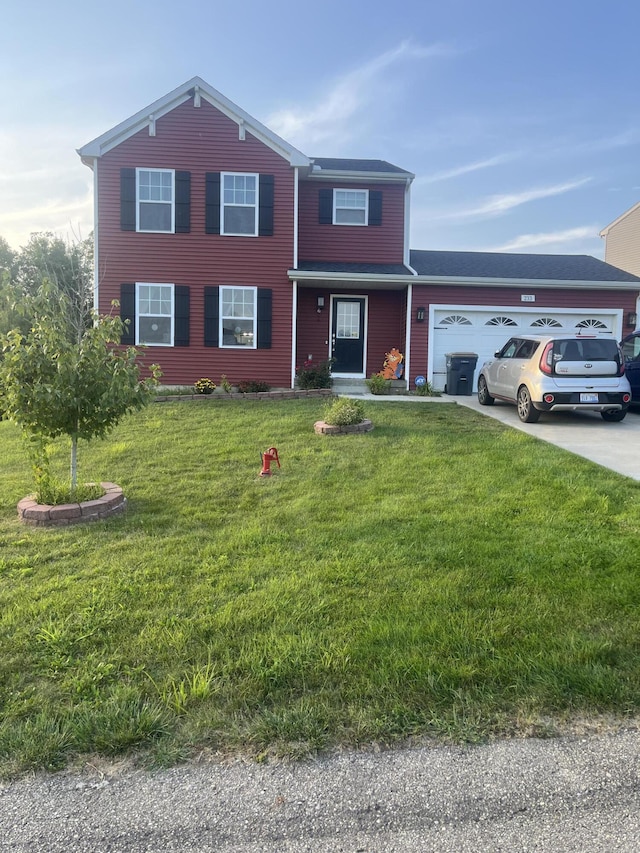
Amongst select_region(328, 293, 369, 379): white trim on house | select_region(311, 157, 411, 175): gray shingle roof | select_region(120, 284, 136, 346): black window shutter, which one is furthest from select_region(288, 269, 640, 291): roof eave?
select_region(120, 284, 136, 346): black window shutter

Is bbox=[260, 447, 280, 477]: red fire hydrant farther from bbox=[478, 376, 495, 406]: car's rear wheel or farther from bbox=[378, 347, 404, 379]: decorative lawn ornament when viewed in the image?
bbox=[378, 347, 404, 379]: decorative lawn ornament

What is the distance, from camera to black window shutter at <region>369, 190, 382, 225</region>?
51.4 ft

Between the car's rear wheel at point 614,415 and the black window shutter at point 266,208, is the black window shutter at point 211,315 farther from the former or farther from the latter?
the car's rear wheel at point 614,415

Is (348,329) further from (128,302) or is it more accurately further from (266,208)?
(128,302)

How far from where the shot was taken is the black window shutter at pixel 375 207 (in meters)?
15.7

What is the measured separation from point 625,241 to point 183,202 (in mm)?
19198

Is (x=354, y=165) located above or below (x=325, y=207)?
above

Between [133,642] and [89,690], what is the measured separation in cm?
40

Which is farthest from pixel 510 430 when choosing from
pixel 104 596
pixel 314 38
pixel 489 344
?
pixel 314 38

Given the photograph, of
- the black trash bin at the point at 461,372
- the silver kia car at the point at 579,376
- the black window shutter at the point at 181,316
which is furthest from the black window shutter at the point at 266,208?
the silver kia car at the point at 579,376

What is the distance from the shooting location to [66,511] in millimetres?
4953

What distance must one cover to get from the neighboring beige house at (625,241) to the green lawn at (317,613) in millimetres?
21379

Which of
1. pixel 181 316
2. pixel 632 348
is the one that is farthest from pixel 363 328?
pixel 632 348

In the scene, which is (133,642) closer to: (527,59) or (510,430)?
(510,430)
